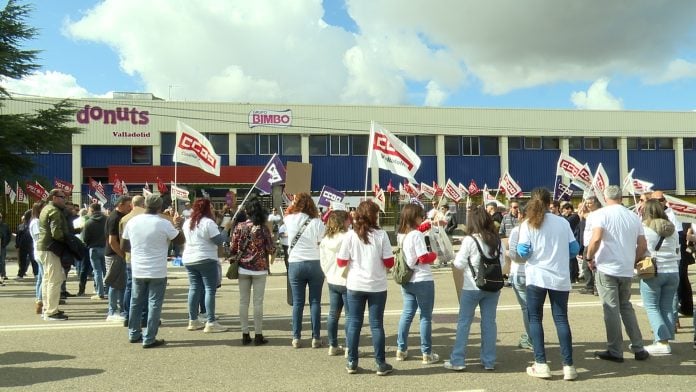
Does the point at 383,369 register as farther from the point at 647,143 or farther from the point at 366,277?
the point at 647,143

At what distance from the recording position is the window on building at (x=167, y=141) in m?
42.3

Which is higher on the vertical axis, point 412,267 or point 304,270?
point 412,267

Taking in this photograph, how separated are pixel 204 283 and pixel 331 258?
223 cm

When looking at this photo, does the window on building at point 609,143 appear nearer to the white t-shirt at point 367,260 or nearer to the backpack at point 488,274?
the backpack at point 488,274

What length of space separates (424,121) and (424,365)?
40.9m

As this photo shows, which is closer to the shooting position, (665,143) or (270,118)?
(270,118)

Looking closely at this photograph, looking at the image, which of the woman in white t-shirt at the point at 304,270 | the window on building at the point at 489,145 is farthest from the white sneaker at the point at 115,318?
the window on building at the point at 489,145

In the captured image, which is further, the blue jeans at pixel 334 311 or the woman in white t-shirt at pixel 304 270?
the woman in white t-shirt at pixel 304 270

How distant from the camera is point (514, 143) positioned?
4838 centimetres

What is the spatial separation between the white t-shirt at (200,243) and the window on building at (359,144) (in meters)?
38.2

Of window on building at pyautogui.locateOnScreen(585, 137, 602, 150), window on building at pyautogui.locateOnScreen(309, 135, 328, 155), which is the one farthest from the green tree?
window on building at pyautogui.locateOnScreen(585, 137, 602, 150)

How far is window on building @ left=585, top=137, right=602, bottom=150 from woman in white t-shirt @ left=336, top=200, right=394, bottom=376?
4750 cm

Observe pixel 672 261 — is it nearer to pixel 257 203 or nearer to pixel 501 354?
pixel 501 354

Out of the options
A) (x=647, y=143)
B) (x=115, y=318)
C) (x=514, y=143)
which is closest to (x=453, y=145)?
(x=514, y=143)
